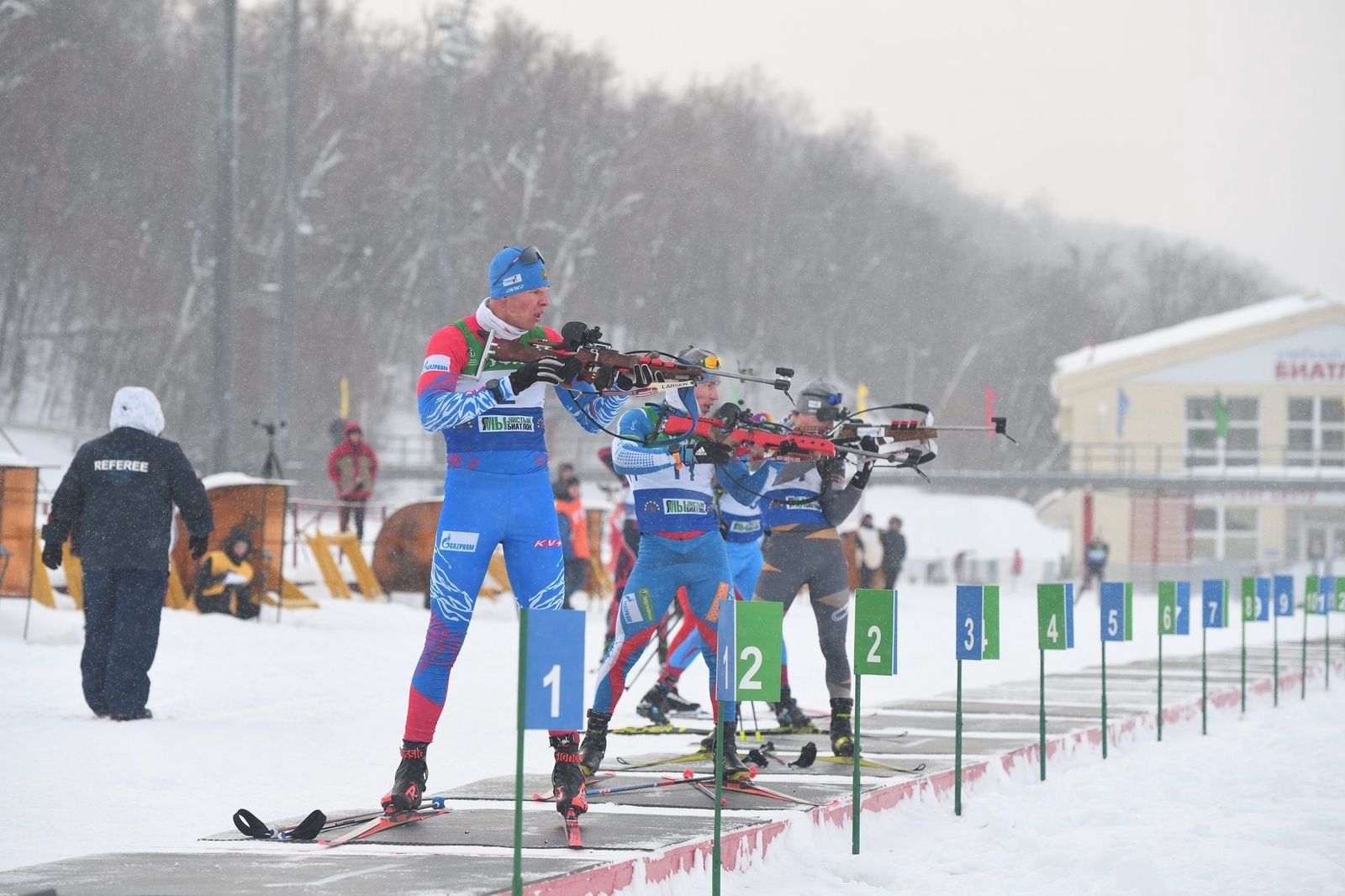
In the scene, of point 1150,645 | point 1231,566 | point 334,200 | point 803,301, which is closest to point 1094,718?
point 1150,645

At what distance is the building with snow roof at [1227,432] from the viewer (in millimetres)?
51562

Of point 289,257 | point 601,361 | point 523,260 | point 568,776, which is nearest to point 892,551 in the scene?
point 289,257

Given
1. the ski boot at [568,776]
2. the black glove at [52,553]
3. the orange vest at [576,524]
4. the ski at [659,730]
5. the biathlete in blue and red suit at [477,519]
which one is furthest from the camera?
the orange vest at [576,524]

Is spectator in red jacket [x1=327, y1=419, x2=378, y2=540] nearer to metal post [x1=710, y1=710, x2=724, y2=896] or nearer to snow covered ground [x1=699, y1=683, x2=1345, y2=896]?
snow covered ground [x1=699, y1=683, x2=1345, y2=896]

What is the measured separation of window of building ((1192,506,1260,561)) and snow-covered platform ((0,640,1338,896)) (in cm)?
4319

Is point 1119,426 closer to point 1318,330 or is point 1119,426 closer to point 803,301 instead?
point 1318,330

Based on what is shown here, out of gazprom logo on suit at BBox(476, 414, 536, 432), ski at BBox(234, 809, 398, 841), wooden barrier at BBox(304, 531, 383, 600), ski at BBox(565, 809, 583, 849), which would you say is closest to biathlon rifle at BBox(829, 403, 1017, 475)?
gazprom logo on suit at BBox(476, 414, 536, 432)

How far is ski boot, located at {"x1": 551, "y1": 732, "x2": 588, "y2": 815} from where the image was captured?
20.6ft

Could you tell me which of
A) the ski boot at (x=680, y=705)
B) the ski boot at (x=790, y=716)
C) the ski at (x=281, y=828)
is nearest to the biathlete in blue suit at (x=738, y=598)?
the ski boot at (x=790, y=716)

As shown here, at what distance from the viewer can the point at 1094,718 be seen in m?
11.7

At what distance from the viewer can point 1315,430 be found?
5247cm

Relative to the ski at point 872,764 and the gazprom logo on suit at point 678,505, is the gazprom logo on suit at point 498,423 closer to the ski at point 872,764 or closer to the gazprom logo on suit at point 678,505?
the gazprom logo on suit at point 678,505

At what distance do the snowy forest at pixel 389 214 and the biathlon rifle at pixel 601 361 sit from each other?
2016 centimetres

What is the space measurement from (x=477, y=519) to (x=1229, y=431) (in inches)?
1966
